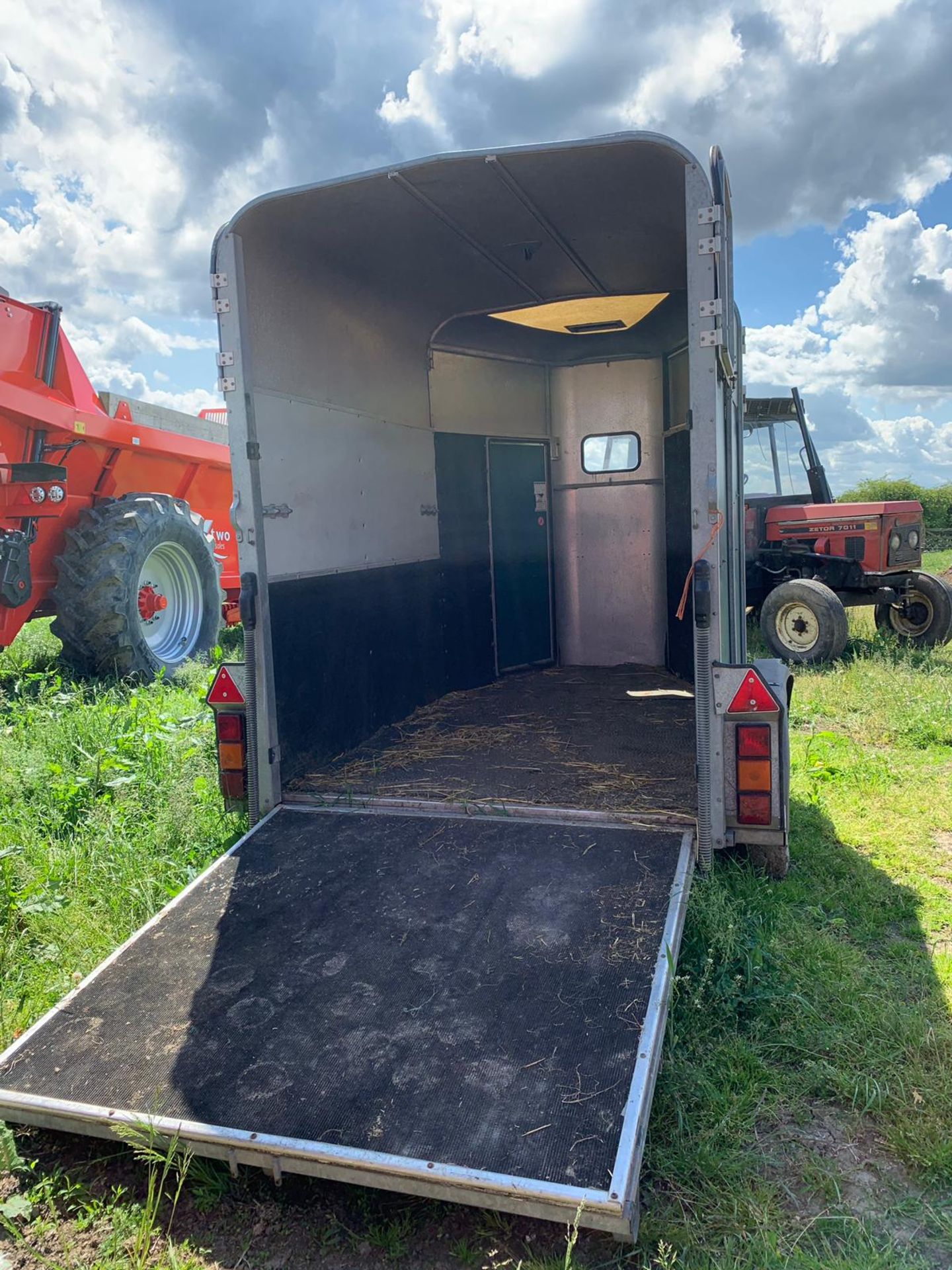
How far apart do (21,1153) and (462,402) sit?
17.9ft

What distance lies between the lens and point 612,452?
7.59 meters

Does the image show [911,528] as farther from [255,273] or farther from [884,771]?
[255,273]

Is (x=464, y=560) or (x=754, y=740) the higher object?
(x=464, y=560)

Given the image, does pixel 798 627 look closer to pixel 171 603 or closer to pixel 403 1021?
pixel 171 603

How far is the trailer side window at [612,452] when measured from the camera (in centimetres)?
752

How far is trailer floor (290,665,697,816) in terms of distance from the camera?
433 centimetres

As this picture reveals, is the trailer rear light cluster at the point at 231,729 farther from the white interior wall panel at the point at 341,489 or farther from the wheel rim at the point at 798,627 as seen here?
the wheel rim at the point at 798,627

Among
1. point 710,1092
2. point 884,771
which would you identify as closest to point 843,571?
point 884,771

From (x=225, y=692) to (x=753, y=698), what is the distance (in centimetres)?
233

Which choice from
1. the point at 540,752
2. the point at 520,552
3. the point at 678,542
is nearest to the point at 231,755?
the point at 540,752

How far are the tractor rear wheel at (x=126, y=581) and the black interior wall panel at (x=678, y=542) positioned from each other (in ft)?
13.6

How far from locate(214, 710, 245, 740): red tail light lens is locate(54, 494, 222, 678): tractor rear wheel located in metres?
3.17

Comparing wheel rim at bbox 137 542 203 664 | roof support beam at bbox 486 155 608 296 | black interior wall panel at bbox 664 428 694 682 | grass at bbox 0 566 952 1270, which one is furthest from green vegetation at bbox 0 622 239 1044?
black interior wall panel at bbox 664 428 694 682

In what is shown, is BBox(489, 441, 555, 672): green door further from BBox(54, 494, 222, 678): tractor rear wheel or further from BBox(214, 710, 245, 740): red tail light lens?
BBox(214, 710, 245, 740): red tail light lens
